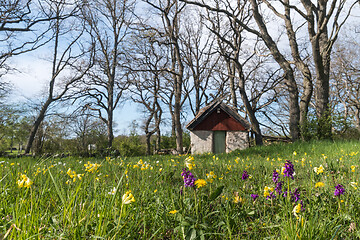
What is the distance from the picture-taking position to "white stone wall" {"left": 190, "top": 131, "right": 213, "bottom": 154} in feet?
56.1

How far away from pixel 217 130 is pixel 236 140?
1.56 metres

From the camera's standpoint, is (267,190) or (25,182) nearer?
(25,182)

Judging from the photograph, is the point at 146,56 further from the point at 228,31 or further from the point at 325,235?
the point at 325,235

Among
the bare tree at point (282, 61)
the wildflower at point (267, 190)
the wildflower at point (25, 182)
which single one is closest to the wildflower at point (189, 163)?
the wildflower at point (267, 190)

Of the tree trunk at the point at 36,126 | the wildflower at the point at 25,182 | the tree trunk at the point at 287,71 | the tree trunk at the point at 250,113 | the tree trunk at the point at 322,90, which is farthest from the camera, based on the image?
the tree trunk at the point at 36,126

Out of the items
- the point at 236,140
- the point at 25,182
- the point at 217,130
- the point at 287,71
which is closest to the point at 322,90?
the point at 287,71

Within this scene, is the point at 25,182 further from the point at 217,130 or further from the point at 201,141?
the point at 217,130

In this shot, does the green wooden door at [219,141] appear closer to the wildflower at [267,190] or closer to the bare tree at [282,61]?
the bare tree at [282,61]

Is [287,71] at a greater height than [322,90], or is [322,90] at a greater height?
[287,71]

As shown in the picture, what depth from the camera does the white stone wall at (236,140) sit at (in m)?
17.0

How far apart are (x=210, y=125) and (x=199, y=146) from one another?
1770mm

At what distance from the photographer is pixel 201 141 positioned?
56.7 feet

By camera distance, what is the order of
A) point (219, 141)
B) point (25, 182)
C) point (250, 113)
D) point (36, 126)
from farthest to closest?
point (36, 126)
point (219, 141)
point (250, 113)
point (25, 182)

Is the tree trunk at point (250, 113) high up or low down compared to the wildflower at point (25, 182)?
up
